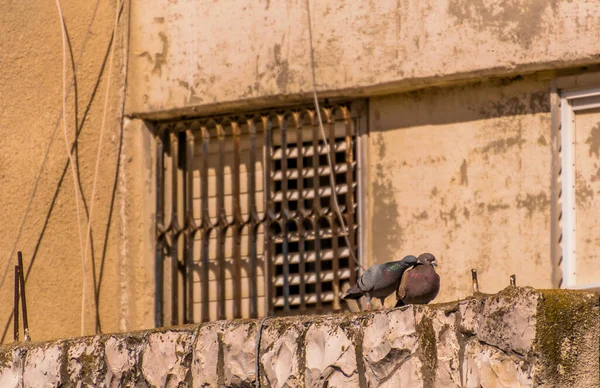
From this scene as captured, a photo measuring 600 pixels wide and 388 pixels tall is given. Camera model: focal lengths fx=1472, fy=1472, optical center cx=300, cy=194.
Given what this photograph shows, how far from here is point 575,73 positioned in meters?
8.52

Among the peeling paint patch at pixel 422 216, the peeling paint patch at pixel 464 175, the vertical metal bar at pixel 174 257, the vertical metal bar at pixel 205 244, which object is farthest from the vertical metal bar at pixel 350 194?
the vertical metal bar at pixel 174 257

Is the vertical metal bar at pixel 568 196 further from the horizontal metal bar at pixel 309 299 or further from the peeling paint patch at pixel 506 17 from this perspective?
the horizontal metal bar at pixel 309 299

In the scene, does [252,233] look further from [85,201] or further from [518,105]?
[518,105]

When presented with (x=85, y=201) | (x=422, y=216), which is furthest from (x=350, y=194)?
(x=85, y=201)

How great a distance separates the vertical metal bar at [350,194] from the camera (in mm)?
9031

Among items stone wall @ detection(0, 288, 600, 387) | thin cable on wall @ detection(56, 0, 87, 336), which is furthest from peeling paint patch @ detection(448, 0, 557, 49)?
stone wall @ detection(0, 288, 600, 387)

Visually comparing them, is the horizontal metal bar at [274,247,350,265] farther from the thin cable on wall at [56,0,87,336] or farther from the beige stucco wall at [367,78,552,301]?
the thin cable on wall at [56,0,87,336]

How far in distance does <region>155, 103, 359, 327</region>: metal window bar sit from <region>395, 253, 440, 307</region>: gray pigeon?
6.69ft

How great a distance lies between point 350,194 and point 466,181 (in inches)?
29.8

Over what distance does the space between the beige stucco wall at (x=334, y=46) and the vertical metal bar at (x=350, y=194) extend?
0.24 m

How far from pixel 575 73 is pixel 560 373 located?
340 centimetres

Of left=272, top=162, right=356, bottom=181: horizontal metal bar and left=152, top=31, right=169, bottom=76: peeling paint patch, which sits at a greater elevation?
left=152, top=31, right=169, bottom=76: peeling paint patch

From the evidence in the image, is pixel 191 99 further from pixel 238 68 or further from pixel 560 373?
pixel 560 373

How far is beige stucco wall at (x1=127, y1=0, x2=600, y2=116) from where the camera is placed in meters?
8.51
